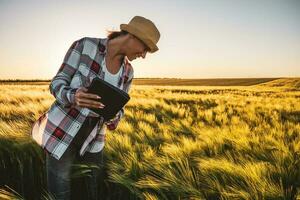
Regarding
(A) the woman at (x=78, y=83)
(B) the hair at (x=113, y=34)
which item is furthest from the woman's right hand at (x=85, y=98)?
(B) the hair at (x=113, y=34)

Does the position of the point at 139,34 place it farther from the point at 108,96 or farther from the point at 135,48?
the point at 108,96

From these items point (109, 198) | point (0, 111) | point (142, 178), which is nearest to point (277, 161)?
point (142, 178)

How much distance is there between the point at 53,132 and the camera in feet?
6.31

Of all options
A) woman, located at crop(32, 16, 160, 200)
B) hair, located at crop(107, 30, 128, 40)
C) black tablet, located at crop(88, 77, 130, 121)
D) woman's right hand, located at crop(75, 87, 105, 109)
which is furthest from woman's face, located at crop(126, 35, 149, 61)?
woman's right hand, located at crop(75, 87, 105, 109)

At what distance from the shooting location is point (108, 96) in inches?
71.1

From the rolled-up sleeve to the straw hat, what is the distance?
0.27 metres

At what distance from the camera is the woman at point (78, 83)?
1.88 metres

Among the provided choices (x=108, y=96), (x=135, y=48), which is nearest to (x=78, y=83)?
(x=108, y=96)

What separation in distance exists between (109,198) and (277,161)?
1157 mm

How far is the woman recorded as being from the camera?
1.88 metres

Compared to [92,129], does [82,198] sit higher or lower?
lower

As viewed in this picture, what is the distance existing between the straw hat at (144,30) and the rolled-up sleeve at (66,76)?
0.90 feet

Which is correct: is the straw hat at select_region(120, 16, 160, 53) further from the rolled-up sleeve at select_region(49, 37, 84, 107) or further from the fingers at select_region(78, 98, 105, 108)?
the fingers at select_region(78, 98, 105, 108)

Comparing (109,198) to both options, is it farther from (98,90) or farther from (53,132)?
(98,90)
